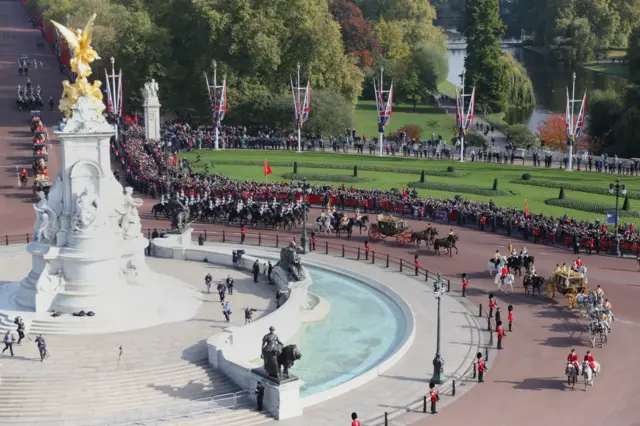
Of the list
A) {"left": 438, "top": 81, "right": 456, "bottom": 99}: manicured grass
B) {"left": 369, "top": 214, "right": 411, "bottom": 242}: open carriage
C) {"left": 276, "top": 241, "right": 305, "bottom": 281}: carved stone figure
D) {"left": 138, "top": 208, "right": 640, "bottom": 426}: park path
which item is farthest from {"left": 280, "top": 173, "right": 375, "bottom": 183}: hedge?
{"left": 438, "top": 81, "right": 456, "bottom": 99}: manicured grass

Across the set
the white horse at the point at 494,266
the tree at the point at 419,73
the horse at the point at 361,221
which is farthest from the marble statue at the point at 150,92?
the white horse at the point at 494,266

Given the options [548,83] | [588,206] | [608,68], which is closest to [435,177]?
[588,206]

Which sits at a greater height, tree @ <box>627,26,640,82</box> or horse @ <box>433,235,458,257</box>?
tree @ <box>627,26,640,82</box>

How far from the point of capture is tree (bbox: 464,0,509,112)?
118m

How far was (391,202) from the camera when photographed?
67.8 meters

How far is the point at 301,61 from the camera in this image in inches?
4050

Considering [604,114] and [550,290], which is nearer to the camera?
[550,290]

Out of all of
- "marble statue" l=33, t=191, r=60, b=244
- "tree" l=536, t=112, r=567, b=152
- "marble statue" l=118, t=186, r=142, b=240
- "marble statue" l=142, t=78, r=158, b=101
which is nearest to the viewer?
"marble statue" l=33, t=191, r=60, b=244

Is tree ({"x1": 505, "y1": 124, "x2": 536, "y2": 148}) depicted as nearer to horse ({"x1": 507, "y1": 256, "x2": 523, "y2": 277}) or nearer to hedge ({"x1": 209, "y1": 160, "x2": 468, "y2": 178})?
hedge ({"x1": 209, "y1": 160, "x2": 468, "y2": 178})

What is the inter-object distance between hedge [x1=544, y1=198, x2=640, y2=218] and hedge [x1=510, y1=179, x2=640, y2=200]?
127 inches

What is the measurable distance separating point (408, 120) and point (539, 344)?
78.6 m

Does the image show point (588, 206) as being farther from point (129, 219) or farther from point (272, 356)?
point (272, 356)

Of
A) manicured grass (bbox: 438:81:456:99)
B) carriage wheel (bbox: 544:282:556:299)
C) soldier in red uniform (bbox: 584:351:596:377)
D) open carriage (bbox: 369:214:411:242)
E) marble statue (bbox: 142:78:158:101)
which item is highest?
manicured grass (bbox: 438:81:456:99)

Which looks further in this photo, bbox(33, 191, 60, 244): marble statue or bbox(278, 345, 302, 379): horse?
bbox(33, 191, 60, 244): marble statue
